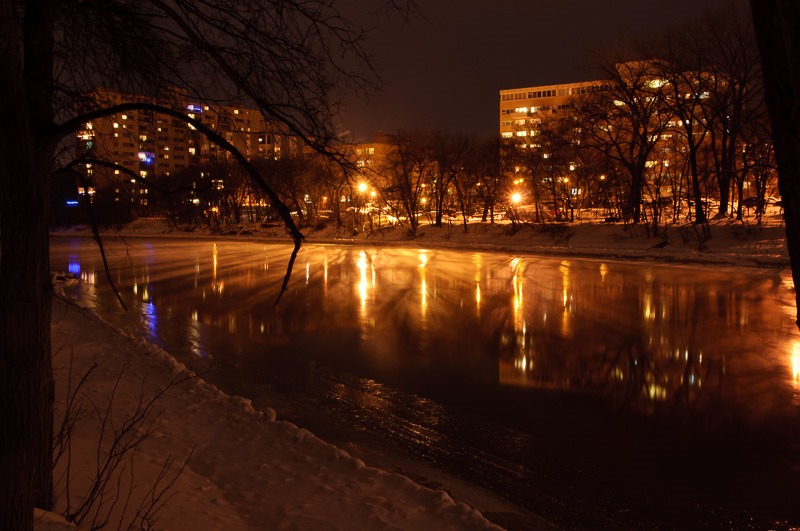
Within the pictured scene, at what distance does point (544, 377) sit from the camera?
994 cm

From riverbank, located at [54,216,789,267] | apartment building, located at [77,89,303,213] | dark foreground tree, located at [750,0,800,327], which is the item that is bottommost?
riverbank, located at [54,216,789,267]

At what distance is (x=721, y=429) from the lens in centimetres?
754

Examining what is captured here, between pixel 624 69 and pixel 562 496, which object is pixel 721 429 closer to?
pixel 562 496

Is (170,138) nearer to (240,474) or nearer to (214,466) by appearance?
(214,466)

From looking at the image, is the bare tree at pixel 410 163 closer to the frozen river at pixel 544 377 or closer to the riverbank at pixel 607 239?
the riverbank at pixel 607 239

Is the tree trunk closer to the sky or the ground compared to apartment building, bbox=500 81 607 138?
closer to the ground

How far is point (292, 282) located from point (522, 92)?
151138 mm

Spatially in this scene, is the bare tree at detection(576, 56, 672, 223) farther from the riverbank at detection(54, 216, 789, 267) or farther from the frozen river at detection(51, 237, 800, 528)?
the frozen river at detection(51, 237, 800, 528)

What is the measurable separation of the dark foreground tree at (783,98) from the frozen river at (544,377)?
3.94 metres

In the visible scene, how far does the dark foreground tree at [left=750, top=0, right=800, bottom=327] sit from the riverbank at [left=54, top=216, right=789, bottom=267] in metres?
19.7

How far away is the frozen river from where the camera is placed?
6137mm

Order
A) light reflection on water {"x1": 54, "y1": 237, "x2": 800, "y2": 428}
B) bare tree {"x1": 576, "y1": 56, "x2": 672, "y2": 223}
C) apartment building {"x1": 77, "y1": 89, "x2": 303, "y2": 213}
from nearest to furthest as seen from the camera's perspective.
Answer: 1. apartment building {"x1": 77, "y1": 89, "x2": 303, "y2": 213}
2. light reflection on water {"x1": 54, "y1": 237, "x2": 800, "y2": 428}
3. bare tree {"x1": 576, "y1": 56, "x2": 672, "y2": 223}

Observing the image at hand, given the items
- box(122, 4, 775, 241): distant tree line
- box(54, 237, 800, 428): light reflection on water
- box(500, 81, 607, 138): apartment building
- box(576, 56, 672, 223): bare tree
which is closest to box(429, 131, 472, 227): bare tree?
box(122, 4, 775, 241): distant tree line

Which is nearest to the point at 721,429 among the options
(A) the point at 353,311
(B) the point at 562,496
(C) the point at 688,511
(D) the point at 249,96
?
(C) the point at 688,511
